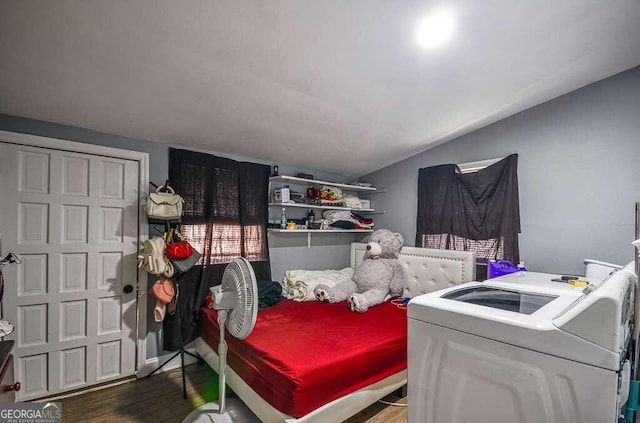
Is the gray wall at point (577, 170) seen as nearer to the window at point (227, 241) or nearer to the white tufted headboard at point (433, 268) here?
the white tufted headboard at point (433, 268)

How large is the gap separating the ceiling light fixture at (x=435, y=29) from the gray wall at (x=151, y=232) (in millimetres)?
2040

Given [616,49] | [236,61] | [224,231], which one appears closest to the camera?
[236,61]

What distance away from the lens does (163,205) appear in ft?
7.45

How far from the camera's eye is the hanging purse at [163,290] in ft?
7.46

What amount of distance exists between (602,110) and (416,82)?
1.57 meters

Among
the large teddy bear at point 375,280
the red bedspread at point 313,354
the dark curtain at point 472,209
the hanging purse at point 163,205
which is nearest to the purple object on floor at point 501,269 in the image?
the dark curtain at point 472,209

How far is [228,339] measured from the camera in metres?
2.06

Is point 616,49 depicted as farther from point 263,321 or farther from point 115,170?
point 115,170

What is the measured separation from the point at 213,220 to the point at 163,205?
56 cm

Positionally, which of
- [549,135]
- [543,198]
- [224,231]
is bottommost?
[224,231]

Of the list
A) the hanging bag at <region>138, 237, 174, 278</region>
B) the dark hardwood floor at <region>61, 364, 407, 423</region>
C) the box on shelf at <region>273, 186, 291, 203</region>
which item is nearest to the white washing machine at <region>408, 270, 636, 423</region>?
the dark hardwood floor at <region>61, 364, 407, 423</region>

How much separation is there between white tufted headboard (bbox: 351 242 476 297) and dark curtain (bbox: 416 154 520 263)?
178 millimetres

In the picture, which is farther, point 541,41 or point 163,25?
point 541,41

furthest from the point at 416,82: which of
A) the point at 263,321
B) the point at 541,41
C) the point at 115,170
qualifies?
the point at 115,170
